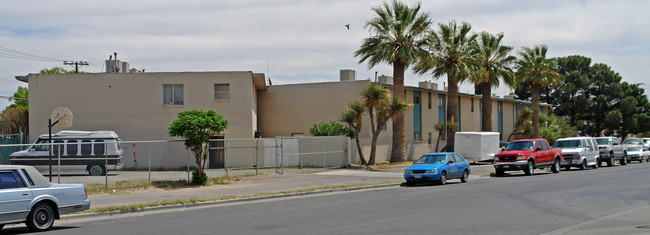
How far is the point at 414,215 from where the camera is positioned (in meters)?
13.5

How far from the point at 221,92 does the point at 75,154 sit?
33.3ft

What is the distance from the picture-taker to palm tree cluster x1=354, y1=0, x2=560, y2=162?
114 ft

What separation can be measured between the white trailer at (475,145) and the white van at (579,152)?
6412mm

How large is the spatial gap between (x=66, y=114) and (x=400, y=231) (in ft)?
94.0

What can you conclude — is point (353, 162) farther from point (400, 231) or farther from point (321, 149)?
point (400, 231)

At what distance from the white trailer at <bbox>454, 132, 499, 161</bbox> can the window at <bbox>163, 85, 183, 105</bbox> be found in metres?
19.0

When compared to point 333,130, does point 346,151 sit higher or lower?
lower

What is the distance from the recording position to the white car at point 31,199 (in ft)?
38.3

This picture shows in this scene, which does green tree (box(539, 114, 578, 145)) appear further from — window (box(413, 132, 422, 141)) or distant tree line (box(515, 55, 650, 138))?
window (box(413, 132, 422, 141))

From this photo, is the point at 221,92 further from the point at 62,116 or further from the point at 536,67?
the point at 536,67

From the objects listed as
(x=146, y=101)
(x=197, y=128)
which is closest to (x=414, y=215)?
(x=197, y=128)

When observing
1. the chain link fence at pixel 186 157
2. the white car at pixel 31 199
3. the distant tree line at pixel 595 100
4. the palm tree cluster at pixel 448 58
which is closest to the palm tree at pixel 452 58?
the palm tree cluster at pixel 448 58

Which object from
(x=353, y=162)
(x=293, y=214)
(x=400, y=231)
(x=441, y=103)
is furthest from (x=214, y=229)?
(x=441, y=103)

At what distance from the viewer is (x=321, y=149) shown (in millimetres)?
33688
